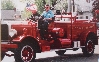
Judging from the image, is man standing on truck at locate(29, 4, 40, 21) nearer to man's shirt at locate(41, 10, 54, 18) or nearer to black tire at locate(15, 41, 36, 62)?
man's shirt at locate(41, 10, 54, 18)

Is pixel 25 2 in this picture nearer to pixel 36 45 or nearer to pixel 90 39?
pixel 36 45

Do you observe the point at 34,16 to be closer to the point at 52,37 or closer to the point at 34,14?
the point at 34,14

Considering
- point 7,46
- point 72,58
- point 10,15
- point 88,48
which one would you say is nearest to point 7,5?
point 10,15

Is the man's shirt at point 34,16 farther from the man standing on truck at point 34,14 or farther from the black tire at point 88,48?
the black tire at point 88,48

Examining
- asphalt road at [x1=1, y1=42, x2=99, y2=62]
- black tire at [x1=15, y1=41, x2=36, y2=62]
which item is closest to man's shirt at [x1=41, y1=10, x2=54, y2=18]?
black tire at [x1=15, y1=41, x2=36, y2=62]

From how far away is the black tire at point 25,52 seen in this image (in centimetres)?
346

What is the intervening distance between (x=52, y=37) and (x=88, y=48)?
544mm

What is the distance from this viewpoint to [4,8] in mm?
3174

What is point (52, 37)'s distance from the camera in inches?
156

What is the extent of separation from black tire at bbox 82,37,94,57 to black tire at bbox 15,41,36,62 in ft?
2.80

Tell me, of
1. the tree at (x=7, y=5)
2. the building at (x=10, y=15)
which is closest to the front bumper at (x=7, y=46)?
the building at (x=10, y=15)

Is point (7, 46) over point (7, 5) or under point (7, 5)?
under

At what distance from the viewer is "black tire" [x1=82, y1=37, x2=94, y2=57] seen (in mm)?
4215

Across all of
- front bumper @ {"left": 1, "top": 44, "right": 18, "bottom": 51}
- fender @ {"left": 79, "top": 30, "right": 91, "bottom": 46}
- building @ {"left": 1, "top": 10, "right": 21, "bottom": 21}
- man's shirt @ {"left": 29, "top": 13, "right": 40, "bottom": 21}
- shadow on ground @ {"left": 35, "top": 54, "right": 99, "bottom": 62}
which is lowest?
shadow on ground @ {"left": 35, "top": 54, "right": 99, "bottom": 62}
